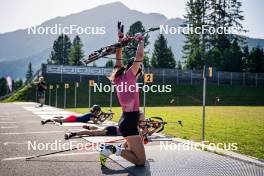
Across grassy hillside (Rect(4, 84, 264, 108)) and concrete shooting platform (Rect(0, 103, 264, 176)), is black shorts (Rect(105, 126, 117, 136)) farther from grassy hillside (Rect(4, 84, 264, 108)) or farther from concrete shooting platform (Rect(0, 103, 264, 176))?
grassy hillside (Rect(4, 84, 264, 108))

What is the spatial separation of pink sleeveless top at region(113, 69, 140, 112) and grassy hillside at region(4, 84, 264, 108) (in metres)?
36.8

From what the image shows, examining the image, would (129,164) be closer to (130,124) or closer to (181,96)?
(130,124)

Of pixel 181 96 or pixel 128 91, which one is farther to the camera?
pixel 181 96

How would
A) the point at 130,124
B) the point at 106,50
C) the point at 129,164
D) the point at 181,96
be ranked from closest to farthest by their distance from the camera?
the point at 130,124 → the point at 106,50 → the point at 129,164 → the point at 181,96

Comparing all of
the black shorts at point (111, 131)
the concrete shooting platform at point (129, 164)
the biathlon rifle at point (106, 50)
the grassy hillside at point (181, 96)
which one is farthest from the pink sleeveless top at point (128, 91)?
the grassy hillside at point (181, 96)

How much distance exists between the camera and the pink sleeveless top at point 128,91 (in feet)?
Answer: 21.1

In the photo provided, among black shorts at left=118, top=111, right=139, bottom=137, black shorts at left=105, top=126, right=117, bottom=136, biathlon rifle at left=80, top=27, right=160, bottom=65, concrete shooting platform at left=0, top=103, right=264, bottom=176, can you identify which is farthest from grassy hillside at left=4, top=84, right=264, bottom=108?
black shorts at left=118, top=111, right=139, bottom=137

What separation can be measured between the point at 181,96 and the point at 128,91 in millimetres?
46701

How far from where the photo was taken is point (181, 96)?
52500 mm

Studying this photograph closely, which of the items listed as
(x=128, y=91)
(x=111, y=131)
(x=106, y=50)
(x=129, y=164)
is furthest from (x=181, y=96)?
(x=128, y=91)

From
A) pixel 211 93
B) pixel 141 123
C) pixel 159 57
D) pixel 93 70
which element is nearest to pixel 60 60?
pixel 159 57

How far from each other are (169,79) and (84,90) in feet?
54.0

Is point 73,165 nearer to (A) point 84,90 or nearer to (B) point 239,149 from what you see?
(B) point 239,149

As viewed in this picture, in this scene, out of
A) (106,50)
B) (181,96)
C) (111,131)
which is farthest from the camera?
(181,96)
